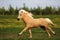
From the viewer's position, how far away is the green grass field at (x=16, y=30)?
1.99 m

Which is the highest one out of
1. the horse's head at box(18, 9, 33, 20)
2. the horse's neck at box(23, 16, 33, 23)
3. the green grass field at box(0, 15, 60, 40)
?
the horse's head at box(18, 9, 33, 20)

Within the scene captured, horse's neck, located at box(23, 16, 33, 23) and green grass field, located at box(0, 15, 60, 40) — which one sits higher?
horse's neck, located at box(23, 16, 33, 23)

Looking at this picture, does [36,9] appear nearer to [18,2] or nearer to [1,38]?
[18,2]

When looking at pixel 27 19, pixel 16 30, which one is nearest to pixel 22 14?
pixel 27 19

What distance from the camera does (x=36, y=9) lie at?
2.13 meters

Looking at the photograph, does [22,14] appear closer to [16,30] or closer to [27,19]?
[27,19]

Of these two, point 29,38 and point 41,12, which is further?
point 41,12

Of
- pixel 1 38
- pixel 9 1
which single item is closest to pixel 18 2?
pixel 9 1

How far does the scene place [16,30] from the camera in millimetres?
2021

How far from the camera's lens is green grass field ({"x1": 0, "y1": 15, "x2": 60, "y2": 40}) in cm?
199

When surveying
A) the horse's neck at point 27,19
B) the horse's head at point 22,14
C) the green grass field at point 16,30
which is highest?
the horse's head at point 22,14

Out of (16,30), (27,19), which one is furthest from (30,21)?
(16,30)

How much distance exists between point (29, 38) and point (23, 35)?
90 millimetres

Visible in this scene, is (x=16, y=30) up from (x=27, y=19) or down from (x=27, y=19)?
down
